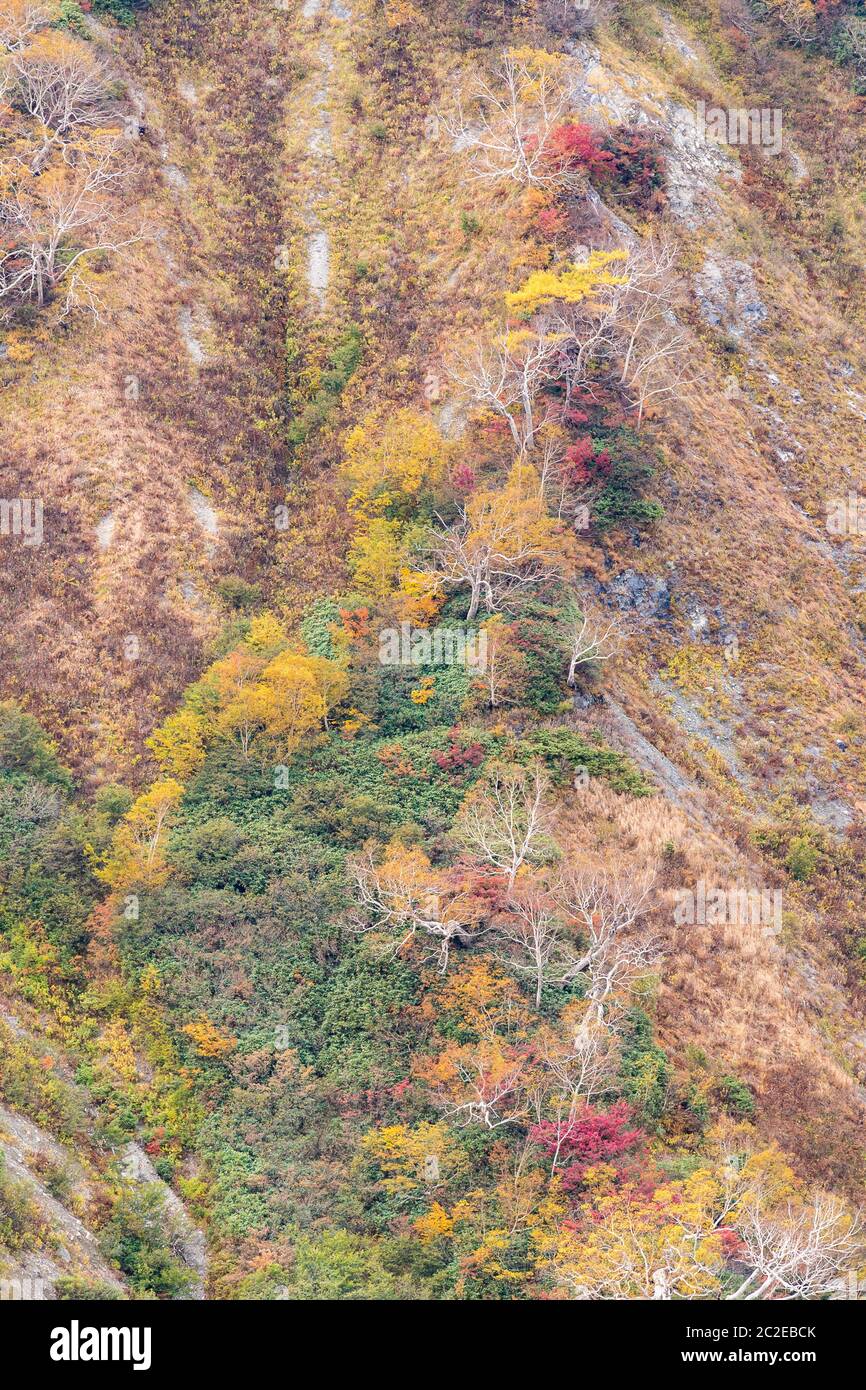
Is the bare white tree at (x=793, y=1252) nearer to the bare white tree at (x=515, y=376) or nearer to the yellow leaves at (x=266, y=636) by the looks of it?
the yellow leaves at (x=266, y=636)

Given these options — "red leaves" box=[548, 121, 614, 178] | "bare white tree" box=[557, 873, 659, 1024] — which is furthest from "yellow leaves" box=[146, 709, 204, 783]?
"red leaves" box=[548, 121, 614, 178]

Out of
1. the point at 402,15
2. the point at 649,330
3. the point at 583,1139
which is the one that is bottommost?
the point at 583,1139

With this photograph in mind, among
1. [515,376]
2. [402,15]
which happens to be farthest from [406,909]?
[402,15]

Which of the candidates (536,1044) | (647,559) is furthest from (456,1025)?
(647,559)

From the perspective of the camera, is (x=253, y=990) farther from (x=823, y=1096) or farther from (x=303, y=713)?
(x=823, y=1096)
